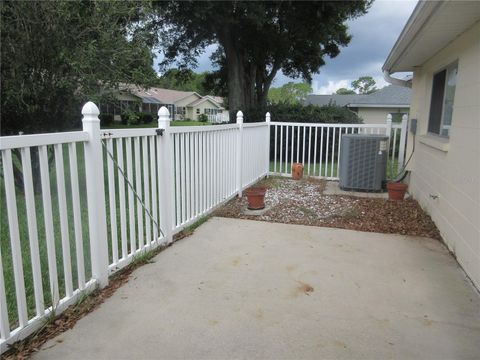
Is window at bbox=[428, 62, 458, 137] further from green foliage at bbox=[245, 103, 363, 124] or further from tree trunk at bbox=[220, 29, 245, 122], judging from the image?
tree trunk at bbox=[220, 29, 245, 122]

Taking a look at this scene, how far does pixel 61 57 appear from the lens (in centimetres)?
528

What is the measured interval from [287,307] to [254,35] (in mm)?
12591

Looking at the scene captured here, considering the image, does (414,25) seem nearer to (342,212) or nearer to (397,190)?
(342,212)

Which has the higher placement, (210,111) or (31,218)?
(210,111)

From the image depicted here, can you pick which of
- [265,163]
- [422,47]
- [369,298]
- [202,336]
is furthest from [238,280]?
[265,163]

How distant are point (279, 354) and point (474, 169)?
100 inches

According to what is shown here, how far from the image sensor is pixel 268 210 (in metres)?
5.64

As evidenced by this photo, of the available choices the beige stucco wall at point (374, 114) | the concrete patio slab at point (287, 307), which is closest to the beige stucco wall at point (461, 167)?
the concrete patio slab at point (287, 307)

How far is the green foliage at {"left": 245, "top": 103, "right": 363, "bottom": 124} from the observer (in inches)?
455

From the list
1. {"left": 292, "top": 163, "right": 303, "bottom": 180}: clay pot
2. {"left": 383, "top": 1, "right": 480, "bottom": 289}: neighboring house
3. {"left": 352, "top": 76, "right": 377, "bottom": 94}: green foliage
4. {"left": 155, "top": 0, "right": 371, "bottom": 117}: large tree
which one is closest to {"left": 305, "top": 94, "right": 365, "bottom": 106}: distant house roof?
{"left": 155, "top": 0, "right": 371, "bottom": 117}: large tree

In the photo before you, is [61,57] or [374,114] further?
[374,114]

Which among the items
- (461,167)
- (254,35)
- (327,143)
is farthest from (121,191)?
(254,35)

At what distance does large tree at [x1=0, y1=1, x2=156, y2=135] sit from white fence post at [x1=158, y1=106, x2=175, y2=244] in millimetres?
2392

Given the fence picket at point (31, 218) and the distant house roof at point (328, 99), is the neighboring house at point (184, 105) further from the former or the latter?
the fence picket at point (31, 218)
